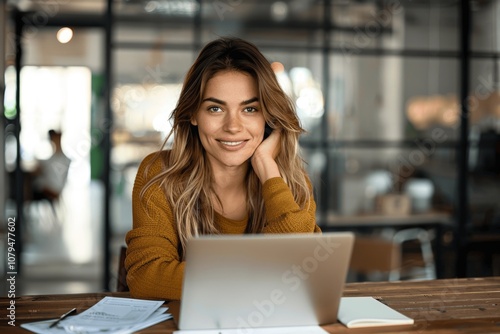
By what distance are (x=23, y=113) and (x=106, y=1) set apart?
3.70ft

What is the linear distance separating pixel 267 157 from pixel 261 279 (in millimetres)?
874

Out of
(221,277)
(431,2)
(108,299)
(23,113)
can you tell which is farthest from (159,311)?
(431,2)

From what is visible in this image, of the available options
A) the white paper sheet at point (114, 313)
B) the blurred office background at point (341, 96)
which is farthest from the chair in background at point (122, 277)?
the blurred office background at point (341, 96)

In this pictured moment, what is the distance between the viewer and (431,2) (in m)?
5.46

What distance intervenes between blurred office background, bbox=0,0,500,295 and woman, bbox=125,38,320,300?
8.52ft

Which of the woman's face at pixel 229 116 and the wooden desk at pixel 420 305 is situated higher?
the woman's face at pixel 229 116

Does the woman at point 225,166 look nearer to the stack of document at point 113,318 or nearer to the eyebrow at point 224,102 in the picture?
the eyebrow at point 224,102

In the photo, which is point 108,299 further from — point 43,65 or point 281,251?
point 43,65

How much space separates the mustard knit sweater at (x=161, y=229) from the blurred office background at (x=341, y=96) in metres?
2.65

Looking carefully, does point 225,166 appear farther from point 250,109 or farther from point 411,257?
point 411,257

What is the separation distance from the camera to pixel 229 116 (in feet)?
7.82

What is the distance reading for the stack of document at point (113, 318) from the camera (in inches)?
66.3

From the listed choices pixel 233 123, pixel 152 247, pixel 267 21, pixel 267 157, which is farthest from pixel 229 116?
pixel 267 21

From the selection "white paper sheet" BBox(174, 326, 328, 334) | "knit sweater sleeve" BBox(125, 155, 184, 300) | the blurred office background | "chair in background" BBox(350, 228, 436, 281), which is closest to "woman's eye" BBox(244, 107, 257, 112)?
"knit sweater sleeve" BBox(125, 155, 184, 300)
